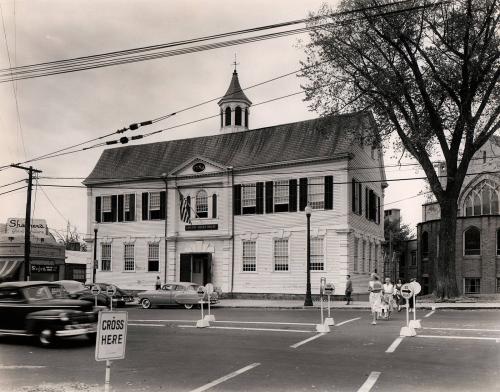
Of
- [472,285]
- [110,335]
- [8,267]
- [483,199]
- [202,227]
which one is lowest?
[472,285]

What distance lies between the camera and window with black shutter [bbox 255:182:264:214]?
33625 millimetres

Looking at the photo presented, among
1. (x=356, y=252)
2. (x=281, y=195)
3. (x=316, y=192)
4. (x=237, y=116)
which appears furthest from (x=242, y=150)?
(x=356, y=252)

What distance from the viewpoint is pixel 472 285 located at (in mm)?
46969

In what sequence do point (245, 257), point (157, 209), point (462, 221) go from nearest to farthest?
point (245, 257)
point (157, 209)
point (462, 221)

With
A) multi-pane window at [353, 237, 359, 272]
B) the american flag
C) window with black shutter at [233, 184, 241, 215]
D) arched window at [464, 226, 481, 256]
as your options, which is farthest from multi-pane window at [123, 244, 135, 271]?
arched window at [464, 226, 481, 256]

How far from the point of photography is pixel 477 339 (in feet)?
47.9

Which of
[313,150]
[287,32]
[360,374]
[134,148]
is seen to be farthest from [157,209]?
[360,374]

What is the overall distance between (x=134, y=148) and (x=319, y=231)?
15.4 meters

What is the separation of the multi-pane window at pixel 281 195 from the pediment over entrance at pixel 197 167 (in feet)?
11.3

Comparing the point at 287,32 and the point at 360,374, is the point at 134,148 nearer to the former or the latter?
the point at 287,32

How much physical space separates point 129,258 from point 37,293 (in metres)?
23.2

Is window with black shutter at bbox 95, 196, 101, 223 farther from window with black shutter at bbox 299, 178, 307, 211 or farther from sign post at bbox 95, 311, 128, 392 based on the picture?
sign post at bbox 95, 311, 128, 392

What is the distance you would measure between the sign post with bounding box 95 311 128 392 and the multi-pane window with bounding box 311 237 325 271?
2453cm

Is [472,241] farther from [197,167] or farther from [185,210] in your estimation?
[185,210]
